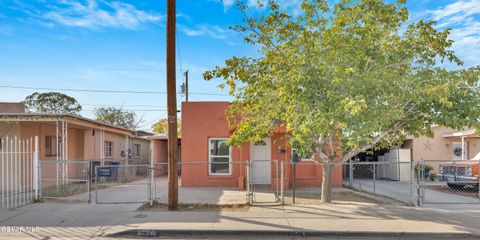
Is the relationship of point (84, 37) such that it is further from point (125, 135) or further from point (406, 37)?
point (406, 37)

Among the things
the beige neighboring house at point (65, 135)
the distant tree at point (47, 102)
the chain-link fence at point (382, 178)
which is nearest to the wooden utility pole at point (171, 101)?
the beige neighboring house at point (65, 135)

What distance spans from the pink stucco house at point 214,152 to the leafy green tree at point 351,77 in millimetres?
5521

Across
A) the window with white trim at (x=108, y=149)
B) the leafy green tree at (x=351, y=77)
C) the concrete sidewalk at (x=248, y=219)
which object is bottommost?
the concrete sidewalk at (x=248, y=219)

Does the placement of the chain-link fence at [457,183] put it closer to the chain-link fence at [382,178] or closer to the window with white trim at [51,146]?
the chain-link fence at [382,178]

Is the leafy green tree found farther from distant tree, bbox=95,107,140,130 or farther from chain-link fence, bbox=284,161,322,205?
distant tree, bbox=95,107,140,130

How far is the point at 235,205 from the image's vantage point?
1109 centimetres

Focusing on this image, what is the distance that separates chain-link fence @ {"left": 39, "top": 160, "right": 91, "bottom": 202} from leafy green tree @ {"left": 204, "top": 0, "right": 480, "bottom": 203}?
248 inches

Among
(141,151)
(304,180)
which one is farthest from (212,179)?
(141,151)

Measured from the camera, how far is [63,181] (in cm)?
1559

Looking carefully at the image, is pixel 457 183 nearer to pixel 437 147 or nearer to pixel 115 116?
pixel 437 147

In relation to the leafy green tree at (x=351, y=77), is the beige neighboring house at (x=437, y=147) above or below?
below

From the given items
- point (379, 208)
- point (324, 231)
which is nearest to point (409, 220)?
point (379, 208)

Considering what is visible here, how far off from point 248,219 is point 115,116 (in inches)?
1609

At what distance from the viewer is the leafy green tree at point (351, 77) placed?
8.95 m
